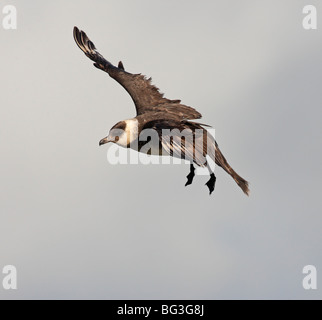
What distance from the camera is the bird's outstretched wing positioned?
76.3ft

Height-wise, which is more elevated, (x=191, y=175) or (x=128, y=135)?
(x=128, y=135)

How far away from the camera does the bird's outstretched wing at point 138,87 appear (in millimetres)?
23266

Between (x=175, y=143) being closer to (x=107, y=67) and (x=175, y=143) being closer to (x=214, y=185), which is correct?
(x=214, y=185)

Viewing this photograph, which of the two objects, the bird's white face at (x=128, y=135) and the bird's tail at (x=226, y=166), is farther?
the bird's white face at (x=128, y=135)

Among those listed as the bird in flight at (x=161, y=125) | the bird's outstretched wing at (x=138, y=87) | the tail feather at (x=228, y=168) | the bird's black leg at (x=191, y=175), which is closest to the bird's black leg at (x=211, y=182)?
the bird in flight at (x=161, y=125)

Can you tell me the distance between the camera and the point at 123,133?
2225 cm

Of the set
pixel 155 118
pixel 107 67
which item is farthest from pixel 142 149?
pixel 107 67

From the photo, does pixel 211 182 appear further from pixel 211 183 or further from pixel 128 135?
pixel 128 135

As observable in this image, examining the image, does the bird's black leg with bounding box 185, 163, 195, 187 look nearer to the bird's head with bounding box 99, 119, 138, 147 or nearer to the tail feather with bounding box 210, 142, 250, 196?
the tail feather with bounding box 210, 142, 250, 196

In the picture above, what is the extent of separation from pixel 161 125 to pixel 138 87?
4011 millimetres

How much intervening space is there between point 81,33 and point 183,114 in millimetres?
5577

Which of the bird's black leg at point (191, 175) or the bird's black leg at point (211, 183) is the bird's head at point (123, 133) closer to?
the bird's black leg at point (191, 175)

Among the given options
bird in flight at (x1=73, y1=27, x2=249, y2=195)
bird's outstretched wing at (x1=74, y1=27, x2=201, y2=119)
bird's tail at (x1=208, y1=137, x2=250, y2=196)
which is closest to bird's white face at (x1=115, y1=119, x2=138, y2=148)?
bird in flight at (x1=73, y1=27, x2=249, y2=195)

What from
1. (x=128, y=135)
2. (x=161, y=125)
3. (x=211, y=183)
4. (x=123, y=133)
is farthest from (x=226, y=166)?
(x=123, y=133)
